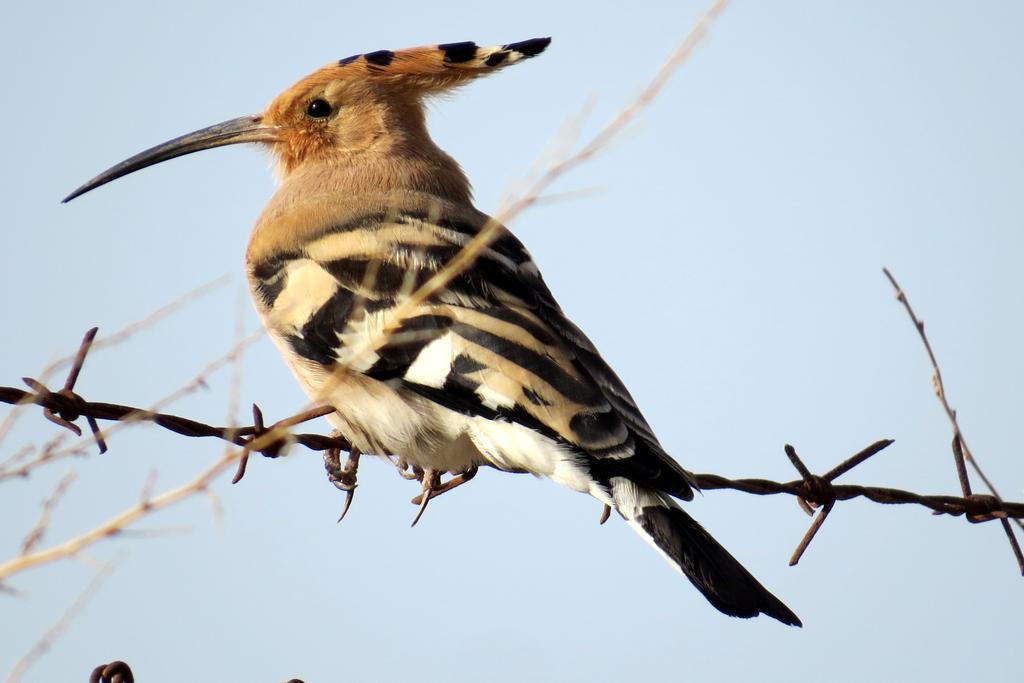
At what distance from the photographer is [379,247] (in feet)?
10.2

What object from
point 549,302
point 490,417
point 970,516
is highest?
point 549,302

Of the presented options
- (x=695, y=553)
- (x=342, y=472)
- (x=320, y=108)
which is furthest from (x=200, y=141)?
(x=695, y=553)

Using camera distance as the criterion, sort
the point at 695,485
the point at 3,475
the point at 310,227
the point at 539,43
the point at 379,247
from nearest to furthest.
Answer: the point at 3,475, the point at 695,485, the point at 379,247, the point at 310,227, the point at 539,43

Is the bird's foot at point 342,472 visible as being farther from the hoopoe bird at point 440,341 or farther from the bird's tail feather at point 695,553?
the bird's tail feather at point 695,553

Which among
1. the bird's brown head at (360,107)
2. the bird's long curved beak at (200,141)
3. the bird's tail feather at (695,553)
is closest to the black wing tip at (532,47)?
the bird's brown head at (360,107)

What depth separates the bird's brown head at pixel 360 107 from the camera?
3959mm

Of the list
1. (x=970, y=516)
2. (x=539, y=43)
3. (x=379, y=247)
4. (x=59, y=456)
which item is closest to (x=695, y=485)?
(x=970, y=516)

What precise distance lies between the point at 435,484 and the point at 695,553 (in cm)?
98

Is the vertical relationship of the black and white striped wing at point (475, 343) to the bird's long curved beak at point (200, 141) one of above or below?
below

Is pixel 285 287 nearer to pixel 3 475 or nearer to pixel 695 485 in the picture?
pixel 695 485

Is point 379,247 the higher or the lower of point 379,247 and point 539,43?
the lower

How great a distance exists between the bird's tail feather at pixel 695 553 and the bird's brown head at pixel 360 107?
1.70 meters

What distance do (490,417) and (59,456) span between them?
4.21 feet

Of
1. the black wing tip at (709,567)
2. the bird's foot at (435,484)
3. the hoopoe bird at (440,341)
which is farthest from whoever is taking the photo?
the bird's foot at (435,484)
